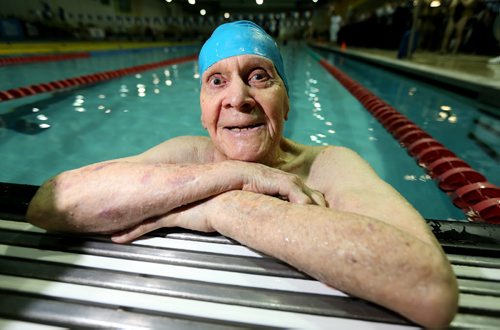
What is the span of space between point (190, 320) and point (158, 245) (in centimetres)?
44

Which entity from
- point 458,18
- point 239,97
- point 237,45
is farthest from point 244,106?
point 458,18

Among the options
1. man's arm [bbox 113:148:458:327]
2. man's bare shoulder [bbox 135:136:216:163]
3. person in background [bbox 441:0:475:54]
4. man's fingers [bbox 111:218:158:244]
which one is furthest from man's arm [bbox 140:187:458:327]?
person in background [bbox 441:0:475:54]

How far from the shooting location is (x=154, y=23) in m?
33.2

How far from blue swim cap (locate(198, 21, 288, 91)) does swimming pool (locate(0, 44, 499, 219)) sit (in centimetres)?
198

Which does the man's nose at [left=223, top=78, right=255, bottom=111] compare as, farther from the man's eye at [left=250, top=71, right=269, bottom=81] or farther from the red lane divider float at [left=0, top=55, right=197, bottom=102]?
the red lane divider float at [left=0, top=55, right=197, bottom=102]

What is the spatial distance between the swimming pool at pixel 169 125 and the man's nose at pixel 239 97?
200 cm

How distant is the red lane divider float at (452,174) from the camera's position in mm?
2186

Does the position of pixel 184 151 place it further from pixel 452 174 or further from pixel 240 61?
pixel 452 174

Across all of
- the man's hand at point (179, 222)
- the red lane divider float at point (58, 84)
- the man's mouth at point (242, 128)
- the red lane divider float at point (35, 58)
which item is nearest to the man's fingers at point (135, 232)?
the man's hand at point (179, 222)

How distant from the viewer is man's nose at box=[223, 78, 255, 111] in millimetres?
1510

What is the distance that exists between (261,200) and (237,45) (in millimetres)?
857

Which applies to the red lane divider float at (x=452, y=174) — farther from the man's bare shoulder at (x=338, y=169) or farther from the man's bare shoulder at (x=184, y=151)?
the man's bare shoulder at (x=184, y=151)

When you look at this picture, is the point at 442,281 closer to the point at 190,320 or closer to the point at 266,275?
the point at 266,275

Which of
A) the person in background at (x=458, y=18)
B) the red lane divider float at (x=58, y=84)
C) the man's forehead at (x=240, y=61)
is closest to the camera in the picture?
the man's forehead at (x=240, y=61)
